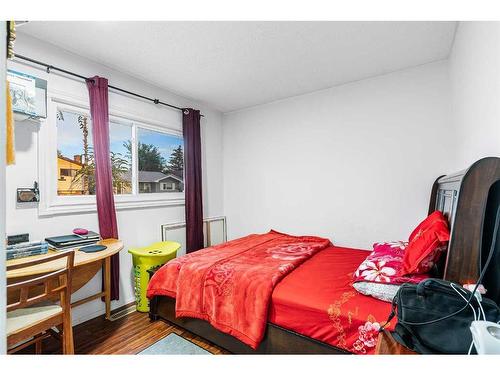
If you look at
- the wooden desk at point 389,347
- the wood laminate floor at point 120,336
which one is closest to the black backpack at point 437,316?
the wooden desk at point 389,347

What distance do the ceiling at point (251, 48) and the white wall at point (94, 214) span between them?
12cm

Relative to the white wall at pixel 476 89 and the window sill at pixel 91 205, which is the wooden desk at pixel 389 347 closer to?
the white wall at pixel 476 89

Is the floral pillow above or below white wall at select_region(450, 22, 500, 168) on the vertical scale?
below

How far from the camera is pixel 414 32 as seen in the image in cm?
202

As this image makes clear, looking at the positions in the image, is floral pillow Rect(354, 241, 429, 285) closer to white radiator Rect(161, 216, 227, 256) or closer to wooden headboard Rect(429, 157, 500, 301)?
wooden headboard Rect(429, 157, 500, 301)

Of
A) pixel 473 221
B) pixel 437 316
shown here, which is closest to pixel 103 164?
pixel 437 316

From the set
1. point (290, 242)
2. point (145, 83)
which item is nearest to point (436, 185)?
point (290, 242)

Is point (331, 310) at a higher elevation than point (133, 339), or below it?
higher

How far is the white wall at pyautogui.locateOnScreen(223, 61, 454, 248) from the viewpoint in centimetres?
259

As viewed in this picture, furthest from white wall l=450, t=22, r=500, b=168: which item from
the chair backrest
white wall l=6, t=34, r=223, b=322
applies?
white wall l=6, t=34, r=223, b=322

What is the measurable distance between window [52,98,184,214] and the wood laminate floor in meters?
1.09

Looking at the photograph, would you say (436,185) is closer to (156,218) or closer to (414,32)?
(414,32)

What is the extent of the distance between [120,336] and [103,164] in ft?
5.22
